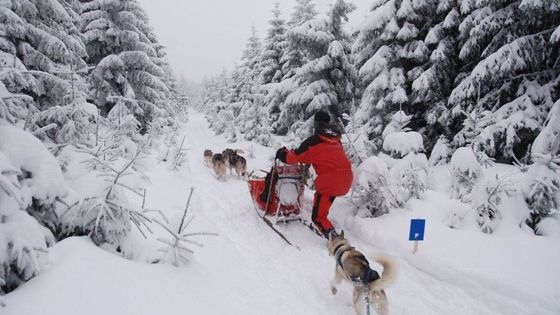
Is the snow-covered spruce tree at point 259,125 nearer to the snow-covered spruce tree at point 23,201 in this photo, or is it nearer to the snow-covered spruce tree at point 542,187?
the snow-covered spruce tree at point 542,187

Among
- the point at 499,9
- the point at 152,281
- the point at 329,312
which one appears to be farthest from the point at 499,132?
the point at 152,281

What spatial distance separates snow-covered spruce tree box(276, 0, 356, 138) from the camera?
12.3 metres

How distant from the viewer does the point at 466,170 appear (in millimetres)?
6172

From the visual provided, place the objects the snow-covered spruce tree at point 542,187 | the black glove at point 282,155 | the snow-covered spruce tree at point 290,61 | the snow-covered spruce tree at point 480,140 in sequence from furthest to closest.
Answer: the snow-covered spruce tree at point 290,61, the snow-covered spruce tree at point 480,140, the black glove at point 282,155, the snow-covered spruce tree at point 542,187

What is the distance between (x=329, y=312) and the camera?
395 cm

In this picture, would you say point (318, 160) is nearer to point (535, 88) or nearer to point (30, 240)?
point (30, 240)

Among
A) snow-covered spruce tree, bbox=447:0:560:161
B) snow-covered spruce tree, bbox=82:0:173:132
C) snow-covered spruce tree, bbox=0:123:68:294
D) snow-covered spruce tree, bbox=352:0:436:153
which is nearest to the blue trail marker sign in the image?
snow-covered spruce tree, bbox=0:123:68:294

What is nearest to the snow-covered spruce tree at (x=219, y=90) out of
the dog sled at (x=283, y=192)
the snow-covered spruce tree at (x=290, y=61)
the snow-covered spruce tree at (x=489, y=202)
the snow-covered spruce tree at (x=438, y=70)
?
the snow-covered spruce tree at (x=290, y=61)

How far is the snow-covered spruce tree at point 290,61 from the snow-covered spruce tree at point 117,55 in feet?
20.7

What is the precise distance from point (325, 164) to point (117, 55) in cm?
1484

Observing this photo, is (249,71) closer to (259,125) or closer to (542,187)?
(259,125)

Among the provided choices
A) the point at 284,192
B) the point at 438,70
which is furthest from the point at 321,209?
the point at 438,70

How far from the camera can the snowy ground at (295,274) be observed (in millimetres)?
2723

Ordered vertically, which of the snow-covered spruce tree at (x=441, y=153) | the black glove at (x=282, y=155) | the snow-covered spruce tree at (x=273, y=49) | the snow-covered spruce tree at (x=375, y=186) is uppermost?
the snow-covered spruce tree at (x=273, y=49)
